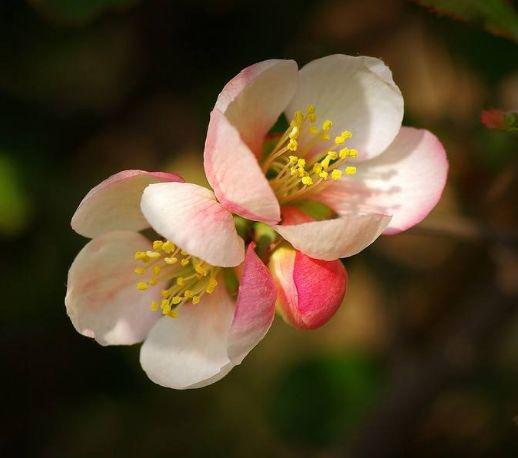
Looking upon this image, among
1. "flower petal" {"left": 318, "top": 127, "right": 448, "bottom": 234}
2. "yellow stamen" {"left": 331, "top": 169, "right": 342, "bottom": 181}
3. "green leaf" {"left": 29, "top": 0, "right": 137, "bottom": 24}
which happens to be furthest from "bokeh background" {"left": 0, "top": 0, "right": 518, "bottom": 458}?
"yellow stamen" {"left": 331, "top": 169, "right": 342, "bottom": 181}

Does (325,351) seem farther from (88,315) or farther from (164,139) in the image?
(88,315)

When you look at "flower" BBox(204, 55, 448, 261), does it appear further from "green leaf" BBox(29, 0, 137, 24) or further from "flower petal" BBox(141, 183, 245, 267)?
"green leaf" BBox(29, 0, 137, 24)

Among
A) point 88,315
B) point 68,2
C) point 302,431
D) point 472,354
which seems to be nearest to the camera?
point 88,315

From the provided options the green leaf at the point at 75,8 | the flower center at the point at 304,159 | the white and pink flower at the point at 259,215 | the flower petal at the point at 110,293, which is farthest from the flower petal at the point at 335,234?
the green leaf at the point at 75,8

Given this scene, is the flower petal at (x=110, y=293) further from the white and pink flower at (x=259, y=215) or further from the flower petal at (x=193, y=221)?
the flower petal at (x=193, y=221)

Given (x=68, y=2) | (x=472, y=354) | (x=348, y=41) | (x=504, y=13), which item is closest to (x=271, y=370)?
(x=472, y=354)
